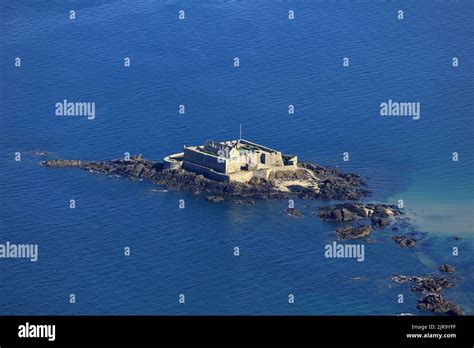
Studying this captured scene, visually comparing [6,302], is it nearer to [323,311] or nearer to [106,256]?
[106,256]

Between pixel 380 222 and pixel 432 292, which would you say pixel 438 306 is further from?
pixel 380 222

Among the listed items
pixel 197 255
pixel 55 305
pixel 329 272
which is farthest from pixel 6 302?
pixel 329 272

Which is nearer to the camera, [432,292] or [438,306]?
[438,306]

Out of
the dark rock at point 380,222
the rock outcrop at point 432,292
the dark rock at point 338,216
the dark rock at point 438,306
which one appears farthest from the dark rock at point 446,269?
the dark rock at point 338,216

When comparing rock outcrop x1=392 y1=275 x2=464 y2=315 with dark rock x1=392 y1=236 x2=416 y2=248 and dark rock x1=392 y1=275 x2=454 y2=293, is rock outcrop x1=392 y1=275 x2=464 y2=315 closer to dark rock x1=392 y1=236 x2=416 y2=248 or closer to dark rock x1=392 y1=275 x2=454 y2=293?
dark rock x1=392 y1=275 x2=454 y2=293

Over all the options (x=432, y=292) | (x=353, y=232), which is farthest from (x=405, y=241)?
(x=432, y=292)
